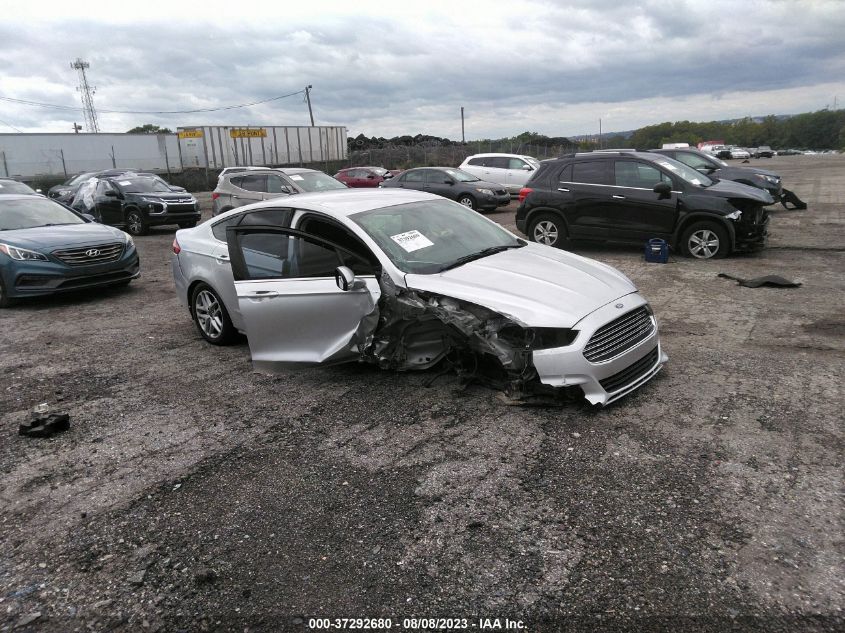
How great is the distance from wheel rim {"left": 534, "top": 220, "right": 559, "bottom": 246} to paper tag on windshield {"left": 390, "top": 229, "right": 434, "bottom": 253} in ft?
22.0

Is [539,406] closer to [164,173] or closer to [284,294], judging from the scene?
[284,294]

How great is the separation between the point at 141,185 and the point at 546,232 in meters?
12.6

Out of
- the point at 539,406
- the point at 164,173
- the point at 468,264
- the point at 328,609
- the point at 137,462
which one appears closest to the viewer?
the point at 328,609

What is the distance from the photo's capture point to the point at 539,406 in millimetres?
4496

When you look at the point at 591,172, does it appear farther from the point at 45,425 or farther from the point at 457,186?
the point at 45,425

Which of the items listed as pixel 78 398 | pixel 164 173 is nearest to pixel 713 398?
pixel 78 398

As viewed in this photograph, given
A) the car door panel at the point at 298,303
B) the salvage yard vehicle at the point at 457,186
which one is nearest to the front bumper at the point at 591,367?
the car door panel at the point at 298,303

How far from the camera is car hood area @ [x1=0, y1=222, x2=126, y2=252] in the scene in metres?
8.64

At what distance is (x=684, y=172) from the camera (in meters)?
10.7

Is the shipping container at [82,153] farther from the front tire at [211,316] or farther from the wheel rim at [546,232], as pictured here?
the front tire at [211,316]

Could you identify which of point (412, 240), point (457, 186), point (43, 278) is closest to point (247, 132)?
point (457, 186)

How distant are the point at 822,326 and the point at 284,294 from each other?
5.44 m

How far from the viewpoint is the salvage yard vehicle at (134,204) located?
1730 cm

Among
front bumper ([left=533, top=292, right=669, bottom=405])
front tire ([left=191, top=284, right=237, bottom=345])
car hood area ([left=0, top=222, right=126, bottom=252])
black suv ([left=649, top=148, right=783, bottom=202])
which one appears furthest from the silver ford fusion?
black suv ([left=649, top=148, right=783, bottom=202])
